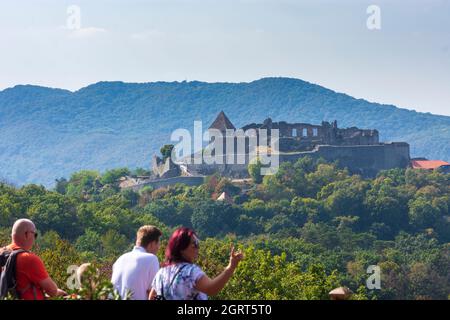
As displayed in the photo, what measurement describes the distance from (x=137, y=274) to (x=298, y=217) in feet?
265

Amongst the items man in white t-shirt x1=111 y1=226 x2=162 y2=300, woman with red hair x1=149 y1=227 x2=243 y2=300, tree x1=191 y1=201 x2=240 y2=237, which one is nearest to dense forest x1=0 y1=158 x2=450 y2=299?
tree x1=191 y1=201 x2=240 y2=237

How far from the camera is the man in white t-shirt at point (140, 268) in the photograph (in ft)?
40.8

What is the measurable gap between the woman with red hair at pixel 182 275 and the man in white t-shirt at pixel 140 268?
517 mm

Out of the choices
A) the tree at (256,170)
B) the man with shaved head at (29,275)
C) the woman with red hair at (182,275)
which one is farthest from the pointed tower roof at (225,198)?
the woman with red hair at (182,275)

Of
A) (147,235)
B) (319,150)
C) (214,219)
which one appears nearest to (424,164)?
(319,150)

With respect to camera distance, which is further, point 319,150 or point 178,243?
point 319,150

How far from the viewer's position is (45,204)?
73.7 meters

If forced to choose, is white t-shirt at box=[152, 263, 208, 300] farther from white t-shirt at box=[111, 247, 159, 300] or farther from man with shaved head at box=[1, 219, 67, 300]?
man with shaved head at box=[1, 219, 67, 300]

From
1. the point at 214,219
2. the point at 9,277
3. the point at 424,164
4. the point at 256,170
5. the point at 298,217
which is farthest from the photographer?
the point at 424,164

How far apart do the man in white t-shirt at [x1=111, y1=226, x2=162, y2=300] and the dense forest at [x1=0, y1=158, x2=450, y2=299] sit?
42888mm

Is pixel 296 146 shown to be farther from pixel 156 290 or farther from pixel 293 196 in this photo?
pixel 156 290

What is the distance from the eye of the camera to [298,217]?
92.9 meters

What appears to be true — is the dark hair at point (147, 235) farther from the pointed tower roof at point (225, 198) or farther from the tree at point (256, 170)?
the tree at point (256, 170)

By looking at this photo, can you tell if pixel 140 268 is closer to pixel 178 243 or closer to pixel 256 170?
pixel 178 243
